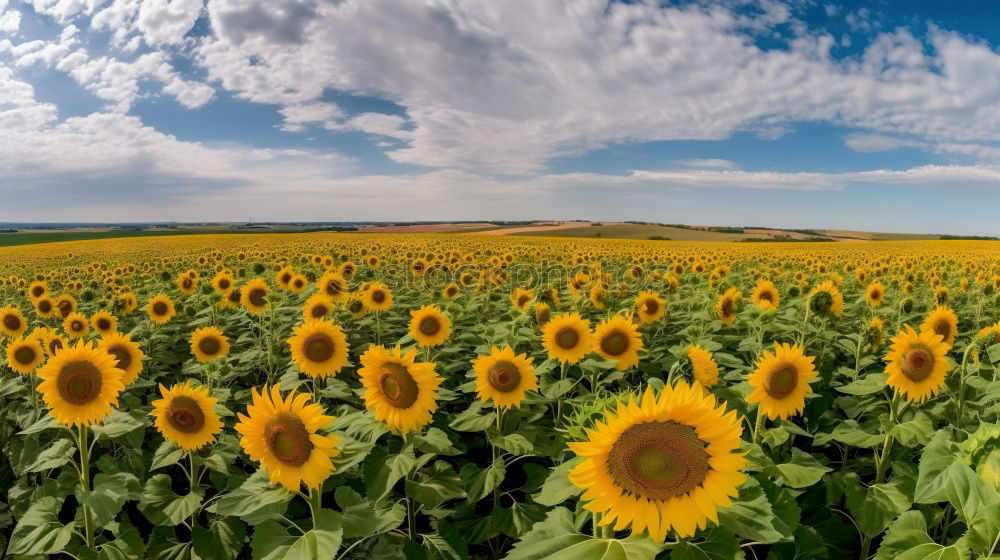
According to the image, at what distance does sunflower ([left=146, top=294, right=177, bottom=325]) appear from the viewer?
7.54m

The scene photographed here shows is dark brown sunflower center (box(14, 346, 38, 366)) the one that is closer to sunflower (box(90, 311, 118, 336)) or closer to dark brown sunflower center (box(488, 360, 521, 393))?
sunflower (box(90, 311, 118, 336))

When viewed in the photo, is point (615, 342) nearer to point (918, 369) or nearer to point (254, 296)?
point (918, 369)

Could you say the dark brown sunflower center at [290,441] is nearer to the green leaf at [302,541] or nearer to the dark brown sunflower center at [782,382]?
the green leaf at [302,541]

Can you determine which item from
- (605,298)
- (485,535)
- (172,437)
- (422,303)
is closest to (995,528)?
(485,535)

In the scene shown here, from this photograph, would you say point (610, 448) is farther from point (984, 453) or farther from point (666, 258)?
point (666, 258)

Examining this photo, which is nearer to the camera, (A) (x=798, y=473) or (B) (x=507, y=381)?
(A) (x=798, y=473)

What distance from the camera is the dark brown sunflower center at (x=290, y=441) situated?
260 cm

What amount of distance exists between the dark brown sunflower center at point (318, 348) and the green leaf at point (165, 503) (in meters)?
1.38

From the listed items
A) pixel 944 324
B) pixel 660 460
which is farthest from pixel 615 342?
pixel 944 324

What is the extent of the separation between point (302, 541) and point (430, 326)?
128 inches

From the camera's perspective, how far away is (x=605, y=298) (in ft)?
26.2

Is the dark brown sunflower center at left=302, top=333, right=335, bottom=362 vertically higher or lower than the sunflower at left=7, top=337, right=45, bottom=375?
higher

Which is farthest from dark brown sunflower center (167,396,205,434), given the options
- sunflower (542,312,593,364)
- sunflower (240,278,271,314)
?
sunflower (240,278,271,314)

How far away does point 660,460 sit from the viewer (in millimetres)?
1876
